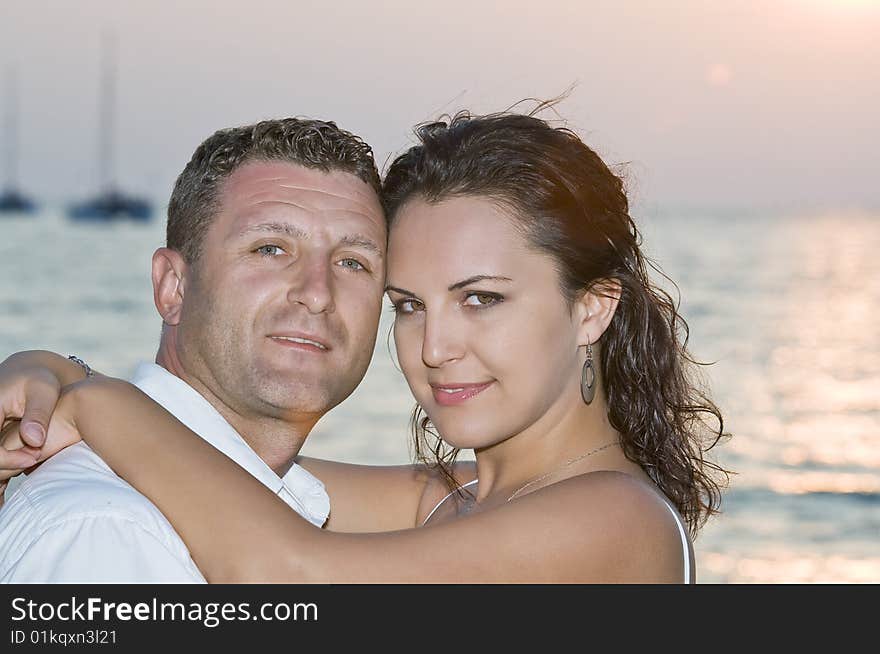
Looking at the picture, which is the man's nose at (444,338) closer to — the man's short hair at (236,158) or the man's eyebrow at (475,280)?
the man's eyebrow at (475,280)

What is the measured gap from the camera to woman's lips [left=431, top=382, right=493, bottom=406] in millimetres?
3535

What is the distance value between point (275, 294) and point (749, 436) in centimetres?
1353

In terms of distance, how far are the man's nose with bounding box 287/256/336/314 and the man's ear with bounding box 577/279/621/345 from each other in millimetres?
791

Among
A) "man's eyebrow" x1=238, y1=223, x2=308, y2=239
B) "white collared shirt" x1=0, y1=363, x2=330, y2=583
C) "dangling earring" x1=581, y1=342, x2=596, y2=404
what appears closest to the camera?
"white collared shirt" x1=0, y1=363, x2=330, y2=583

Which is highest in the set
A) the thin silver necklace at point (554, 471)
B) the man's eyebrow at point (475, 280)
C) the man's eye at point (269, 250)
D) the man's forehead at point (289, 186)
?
the man's forehead at point (289, 186)

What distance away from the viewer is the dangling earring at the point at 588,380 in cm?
374

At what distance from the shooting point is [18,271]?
1315 inches

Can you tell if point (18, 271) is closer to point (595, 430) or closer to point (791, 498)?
point (791, 498)

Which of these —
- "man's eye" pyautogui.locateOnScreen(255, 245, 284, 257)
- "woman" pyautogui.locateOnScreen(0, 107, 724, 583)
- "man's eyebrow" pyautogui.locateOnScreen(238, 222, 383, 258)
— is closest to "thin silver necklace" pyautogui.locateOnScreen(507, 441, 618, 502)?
"woman" pyautogui.locateOnScreen(0, 107, 724, 583)

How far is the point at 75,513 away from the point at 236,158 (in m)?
1.37

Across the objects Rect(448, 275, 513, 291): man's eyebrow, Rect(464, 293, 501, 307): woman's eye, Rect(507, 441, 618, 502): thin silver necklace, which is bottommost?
Rect(507, 441, 618, 502): thin silver necklace

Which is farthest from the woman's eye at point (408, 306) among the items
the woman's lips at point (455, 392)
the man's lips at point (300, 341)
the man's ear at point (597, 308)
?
the man's ear at point (597, 308)

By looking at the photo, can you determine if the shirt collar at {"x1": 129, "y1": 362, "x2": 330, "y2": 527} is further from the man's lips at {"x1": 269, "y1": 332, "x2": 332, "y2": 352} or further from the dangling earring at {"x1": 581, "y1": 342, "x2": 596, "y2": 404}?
the dangling earring at {"x1": 581, "y1": 342, "x2": 596, "y2": 404}
